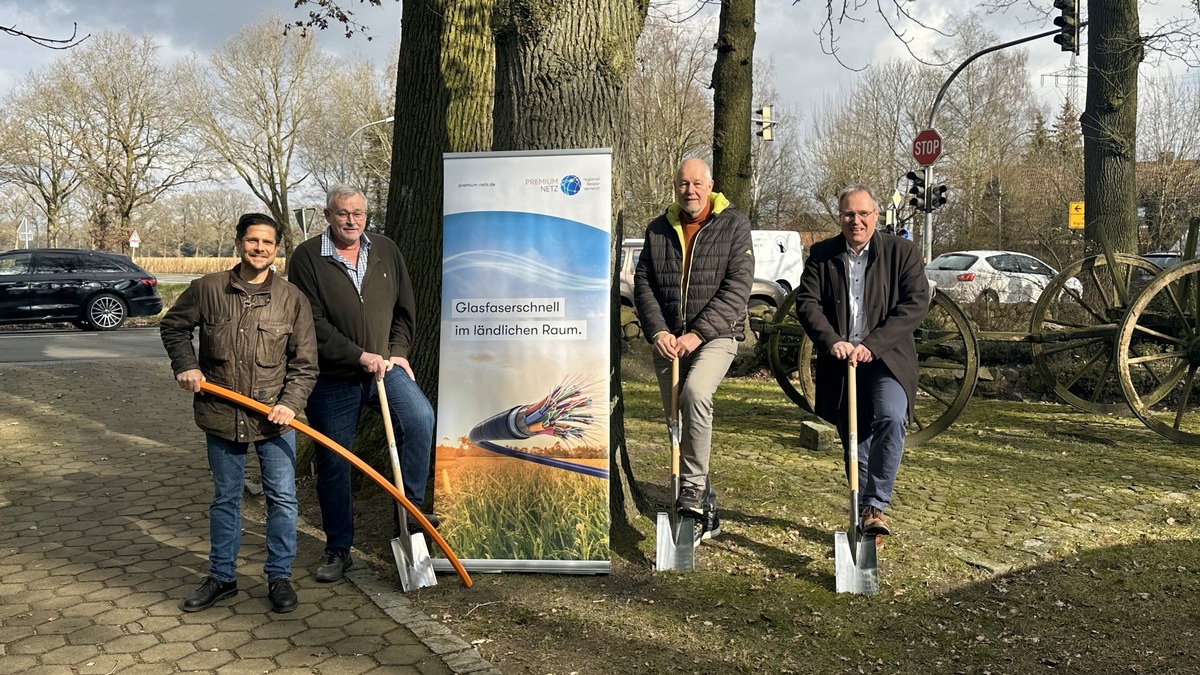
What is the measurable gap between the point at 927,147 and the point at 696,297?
15.5m

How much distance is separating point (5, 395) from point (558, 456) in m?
8.13

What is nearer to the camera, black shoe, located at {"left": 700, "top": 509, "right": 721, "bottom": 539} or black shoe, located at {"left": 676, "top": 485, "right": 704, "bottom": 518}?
black shoe, located at {"left": 676, "top": 485, "right": 704, "bottom": 518}

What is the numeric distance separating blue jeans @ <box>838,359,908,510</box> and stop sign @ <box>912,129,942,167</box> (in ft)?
49.6

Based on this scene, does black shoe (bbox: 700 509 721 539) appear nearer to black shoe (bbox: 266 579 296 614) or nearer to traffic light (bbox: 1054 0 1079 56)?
black shoe (bbox: 266 579 296 614)

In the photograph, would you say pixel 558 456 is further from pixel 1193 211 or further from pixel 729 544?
pixel 1193 211

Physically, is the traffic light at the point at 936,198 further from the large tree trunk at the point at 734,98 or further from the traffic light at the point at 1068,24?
the large tree trunk at the point at 734,98

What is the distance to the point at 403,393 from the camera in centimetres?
440

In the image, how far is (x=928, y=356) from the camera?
714 cm

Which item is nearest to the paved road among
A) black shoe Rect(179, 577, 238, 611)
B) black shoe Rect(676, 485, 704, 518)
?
black shoe Rect(179, 577, 238, 611)

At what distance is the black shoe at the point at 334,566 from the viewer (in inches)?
173

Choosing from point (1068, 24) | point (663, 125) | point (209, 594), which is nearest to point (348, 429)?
point (209, 594)

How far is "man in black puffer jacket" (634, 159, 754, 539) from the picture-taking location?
4488 mm

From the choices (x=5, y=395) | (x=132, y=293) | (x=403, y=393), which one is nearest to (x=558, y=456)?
(x=403, y=393)

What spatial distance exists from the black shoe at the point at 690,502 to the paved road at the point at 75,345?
11331 mm
